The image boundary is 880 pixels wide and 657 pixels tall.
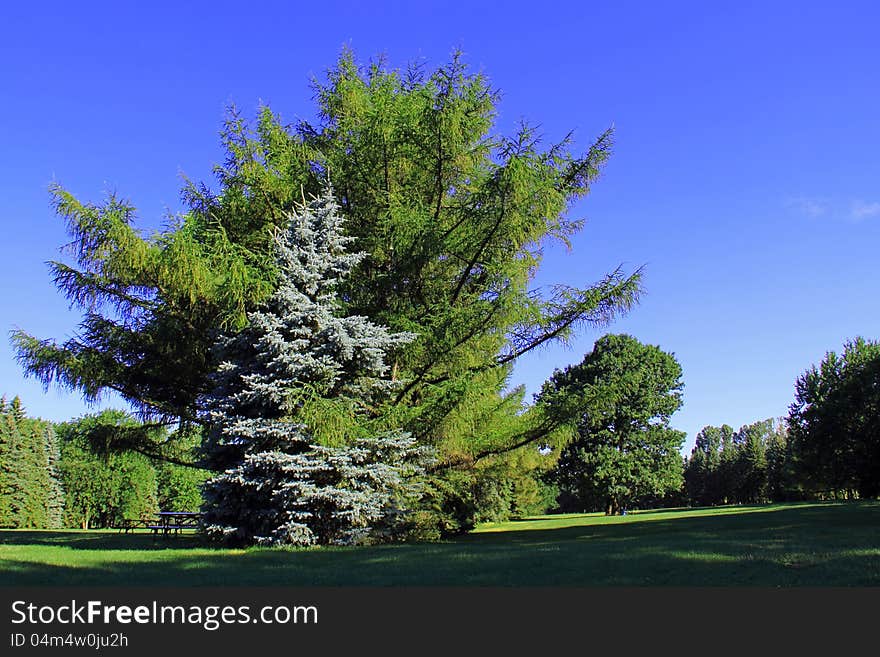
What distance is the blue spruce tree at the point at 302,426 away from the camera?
1353 cm

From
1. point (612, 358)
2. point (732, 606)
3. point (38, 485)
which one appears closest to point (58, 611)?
point (732, 606)

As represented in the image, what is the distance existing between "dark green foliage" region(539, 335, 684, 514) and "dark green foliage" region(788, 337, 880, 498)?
8112 mm

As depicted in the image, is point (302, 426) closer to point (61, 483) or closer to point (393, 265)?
point (393, 265)

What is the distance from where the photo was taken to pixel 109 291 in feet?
51.4

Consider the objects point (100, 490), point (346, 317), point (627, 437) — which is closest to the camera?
point (346, 317)

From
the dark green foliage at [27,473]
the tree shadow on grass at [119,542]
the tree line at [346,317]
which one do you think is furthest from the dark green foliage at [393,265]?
the dark green foliage at [27,473]

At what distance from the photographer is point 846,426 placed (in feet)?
124

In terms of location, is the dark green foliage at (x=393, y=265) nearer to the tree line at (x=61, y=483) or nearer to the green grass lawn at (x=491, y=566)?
the green grass lawn at (x=491, y=566)

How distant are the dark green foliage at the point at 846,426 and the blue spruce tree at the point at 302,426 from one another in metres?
33.5

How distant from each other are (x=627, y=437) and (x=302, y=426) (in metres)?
34.0

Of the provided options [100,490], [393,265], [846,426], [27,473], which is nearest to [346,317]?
[393,265]

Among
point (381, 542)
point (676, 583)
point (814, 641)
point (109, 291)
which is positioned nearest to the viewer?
point (814, 641)

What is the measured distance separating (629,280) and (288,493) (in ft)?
31.6

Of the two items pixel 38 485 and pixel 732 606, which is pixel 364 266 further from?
pixel 38 485
